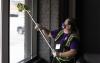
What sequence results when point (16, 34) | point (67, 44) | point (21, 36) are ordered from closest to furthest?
1. point (67, 44)
2. point (16, 34)
3. point (21, 36)

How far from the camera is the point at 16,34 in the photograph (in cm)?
299

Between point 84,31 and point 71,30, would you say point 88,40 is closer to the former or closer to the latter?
point 84,31

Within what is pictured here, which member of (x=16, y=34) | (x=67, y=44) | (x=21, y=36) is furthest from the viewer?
(x=21, y=36)

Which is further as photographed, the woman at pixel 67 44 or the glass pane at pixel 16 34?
the glass pane at pixel 16 34

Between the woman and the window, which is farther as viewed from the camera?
the window

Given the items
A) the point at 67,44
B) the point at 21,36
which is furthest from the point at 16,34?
the point at 67,44

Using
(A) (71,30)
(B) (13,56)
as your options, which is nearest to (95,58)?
(A) (71,30)

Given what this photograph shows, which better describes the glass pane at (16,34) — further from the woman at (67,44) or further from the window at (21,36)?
the woman at (67,44)

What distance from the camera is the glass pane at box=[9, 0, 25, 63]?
9.25ft

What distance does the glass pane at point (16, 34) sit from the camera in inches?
111

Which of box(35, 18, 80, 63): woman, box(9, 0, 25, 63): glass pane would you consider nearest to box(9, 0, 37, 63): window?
box(9, 0, 25, 63): glass pane

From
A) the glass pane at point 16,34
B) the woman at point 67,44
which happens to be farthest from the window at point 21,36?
the woman at point 67,44

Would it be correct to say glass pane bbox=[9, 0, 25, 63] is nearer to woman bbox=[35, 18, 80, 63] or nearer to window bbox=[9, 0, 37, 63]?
window bbox=[9, 0, 37, 63]

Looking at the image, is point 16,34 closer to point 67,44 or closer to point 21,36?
point 21,36
